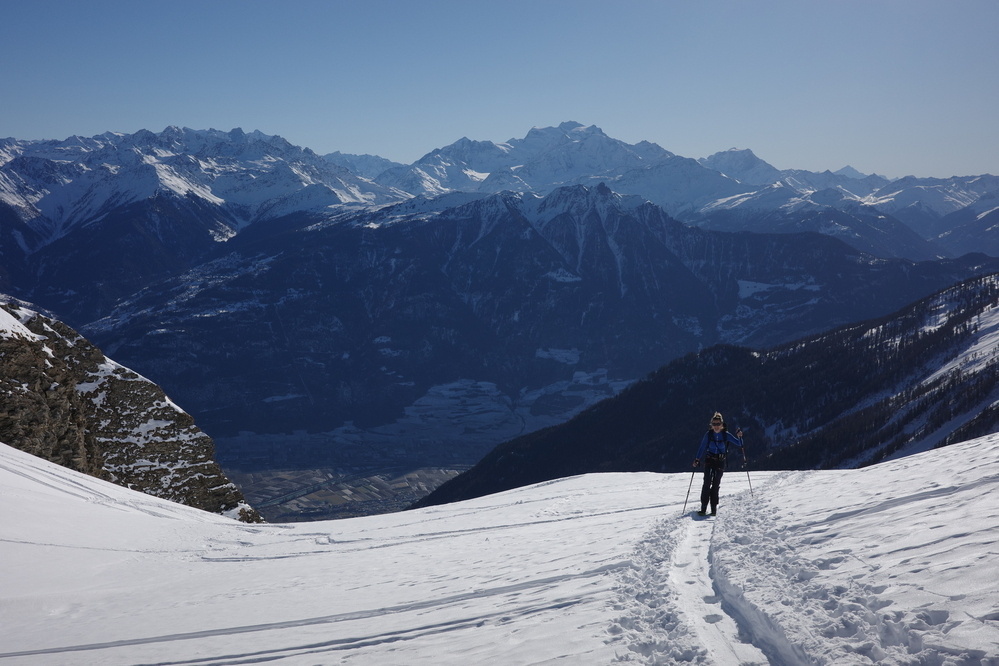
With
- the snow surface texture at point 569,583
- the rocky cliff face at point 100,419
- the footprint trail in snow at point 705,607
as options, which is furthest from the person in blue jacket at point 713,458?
the rocky cliff face at point 100,419

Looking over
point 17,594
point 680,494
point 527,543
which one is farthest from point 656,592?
point 17,594

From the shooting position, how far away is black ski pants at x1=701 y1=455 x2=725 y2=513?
2177 centimetres

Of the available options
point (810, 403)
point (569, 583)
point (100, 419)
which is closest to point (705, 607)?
point (569, 583)

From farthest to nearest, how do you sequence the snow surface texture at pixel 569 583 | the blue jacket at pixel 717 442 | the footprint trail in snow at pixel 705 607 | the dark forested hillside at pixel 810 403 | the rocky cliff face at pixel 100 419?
the dark forested hillside at pixel 810 403 → the rocky cliff face at pixel 100 419 → the blue jacket at pixel 717 442 → the snow surface texture at pixel 569 583 → the footprint trail in snow at pixel 705 607

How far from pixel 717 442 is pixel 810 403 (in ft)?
477

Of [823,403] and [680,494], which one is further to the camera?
[823,403]

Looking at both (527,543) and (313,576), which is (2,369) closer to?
(313,576)

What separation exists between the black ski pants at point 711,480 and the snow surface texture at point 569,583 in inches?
38.5

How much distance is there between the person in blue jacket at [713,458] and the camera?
21.8 m

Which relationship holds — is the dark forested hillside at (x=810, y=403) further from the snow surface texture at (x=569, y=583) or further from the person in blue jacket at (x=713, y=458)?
the snow surface texture at (x=569, y=583)

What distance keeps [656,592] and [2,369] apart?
49454mm

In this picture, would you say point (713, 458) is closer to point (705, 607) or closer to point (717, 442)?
point (717, 442)

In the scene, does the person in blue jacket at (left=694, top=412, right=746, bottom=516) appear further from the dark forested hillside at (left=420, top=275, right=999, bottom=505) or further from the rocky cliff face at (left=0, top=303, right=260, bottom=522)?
the dark forested hillside at (left=420, top=275, right=999, bottom=505)

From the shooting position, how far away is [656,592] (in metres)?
13.6
